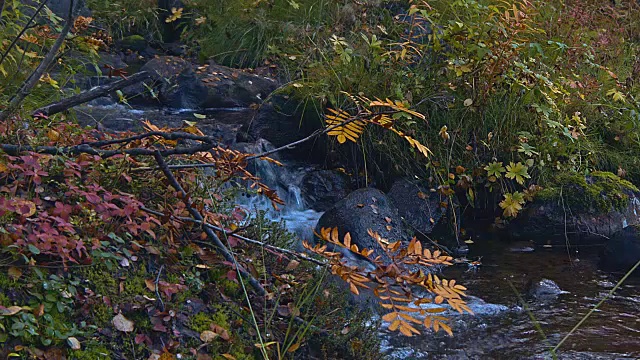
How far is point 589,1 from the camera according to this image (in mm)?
8266

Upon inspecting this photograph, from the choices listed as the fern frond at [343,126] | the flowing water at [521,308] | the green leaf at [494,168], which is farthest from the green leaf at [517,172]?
the fern frond at [343,126]

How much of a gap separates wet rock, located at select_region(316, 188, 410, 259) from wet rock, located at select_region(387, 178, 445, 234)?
22 cm

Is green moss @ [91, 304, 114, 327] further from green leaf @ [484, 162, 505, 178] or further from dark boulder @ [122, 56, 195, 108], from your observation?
dark boulder @ [122, 56, 195, 108]

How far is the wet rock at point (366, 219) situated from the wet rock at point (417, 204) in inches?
8.5

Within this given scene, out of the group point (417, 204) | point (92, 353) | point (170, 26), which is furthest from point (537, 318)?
point (170, 26)

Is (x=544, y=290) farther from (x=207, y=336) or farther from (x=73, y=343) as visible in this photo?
(x=73, y=343)

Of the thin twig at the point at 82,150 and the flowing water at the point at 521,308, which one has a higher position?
the thin twig at the point at 82,150

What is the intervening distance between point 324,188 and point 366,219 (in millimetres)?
1036

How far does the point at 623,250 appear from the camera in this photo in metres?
5.71

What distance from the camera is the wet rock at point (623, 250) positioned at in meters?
5.64

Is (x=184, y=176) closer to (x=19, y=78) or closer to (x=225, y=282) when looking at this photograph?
(x=225, y=282)

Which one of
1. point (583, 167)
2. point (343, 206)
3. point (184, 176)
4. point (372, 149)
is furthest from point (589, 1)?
point (184, 176)

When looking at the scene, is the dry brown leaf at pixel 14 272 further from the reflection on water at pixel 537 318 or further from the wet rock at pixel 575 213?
the wet rock at pixel 575 213

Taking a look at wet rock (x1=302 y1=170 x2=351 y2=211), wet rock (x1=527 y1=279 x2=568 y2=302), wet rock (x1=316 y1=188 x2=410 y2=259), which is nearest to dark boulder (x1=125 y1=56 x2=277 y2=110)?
wet rock (x1=302 y1=170 x2=351 y2=211)
